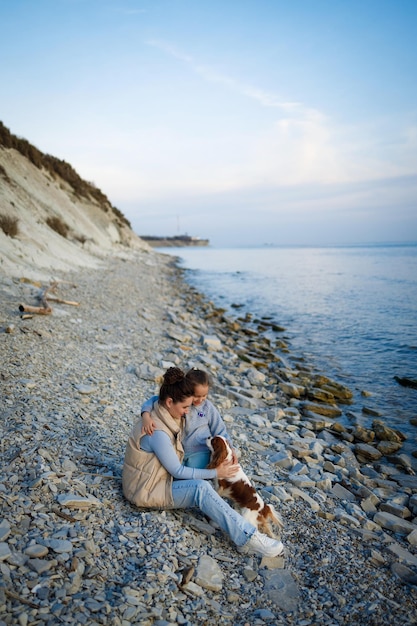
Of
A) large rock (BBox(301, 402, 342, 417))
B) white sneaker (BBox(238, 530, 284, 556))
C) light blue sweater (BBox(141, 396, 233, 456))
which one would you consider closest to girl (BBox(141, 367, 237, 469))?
light blue sweater (BBox(141, 396, 233, 456))

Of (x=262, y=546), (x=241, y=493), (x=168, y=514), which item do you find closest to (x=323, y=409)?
(x=241, y=493)

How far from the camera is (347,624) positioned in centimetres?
295

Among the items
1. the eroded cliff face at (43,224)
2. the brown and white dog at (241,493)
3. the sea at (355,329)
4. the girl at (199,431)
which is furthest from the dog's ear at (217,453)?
the eroded cliff face at (43,224)

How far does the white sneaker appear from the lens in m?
3.52

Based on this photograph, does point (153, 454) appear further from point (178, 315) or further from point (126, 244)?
point (126, 244)

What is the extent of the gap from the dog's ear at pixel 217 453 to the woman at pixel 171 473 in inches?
2.3

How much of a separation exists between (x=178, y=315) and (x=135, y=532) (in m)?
11.7

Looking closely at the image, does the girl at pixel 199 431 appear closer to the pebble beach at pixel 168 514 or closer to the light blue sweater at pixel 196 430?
the light blue sweater at pixel 196 430

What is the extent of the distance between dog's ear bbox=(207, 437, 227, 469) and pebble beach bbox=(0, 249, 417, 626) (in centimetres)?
64

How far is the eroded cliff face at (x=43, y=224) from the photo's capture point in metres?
15.0

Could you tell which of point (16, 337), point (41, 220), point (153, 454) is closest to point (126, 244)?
point (41, 220)

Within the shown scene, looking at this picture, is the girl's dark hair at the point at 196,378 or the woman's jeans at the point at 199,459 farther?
the woman's jeans at the point at 199,459

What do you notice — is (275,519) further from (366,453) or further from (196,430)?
(366,453)

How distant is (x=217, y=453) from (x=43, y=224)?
20400 mm
